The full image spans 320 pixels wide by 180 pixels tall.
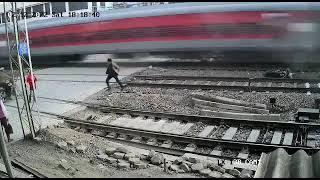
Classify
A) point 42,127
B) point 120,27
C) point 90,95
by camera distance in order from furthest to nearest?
point 120,27
point 90,95
point 42,127

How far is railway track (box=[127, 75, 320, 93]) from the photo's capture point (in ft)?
39.8

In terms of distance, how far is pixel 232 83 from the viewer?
526 inches

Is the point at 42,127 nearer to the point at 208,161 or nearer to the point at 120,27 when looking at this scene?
the point at 208,161

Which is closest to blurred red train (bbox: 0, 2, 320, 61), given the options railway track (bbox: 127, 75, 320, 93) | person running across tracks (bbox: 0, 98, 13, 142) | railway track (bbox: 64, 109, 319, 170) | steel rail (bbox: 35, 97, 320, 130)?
railway track (bbox: 127, 75, 320, 93)

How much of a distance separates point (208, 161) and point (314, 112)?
3553 millimetres

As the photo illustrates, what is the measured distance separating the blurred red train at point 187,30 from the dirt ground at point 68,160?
25.8 ft

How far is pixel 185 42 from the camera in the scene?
52.2 feet

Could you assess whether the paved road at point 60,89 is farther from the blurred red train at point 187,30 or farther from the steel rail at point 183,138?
the steel rail at point 183,138

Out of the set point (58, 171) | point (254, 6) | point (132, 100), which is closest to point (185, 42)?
point (254, 6)

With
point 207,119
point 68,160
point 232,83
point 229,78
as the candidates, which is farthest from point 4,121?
point 229,78

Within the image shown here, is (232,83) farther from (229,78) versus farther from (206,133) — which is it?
(206,133)

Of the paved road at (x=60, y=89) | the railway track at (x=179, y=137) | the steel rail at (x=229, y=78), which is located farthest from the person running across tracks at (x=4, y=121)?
the steel rail at (x=229, y=78)

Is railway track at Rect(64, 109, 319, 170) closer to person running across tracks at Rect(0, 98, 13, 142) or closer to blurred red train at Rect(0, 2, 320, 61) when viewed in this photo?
person running across tracks at Rect(0, 98, 13, 142)

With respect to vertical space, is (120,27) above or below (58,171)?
above
